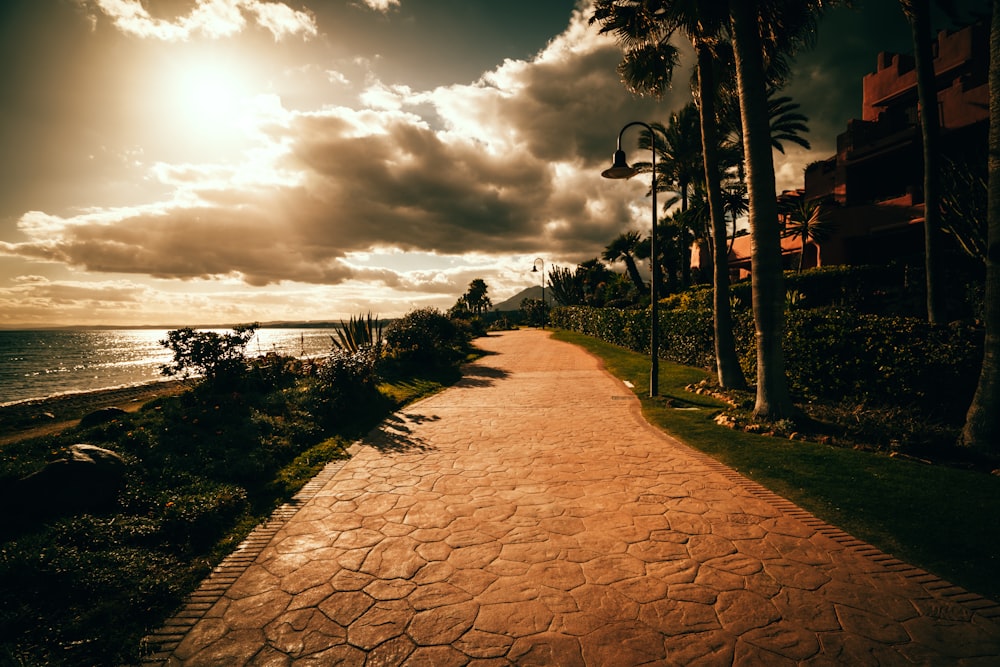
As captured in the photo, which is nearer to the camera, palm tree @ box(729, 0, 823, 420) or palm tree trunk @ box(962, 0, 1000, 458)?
palm tree trunk @ box(962, 0, 1000, 458)

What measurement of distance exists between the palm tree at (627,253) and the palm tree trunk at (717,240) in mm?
32445

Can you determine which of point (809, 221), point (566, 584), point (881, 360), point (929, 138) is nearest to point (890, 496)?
point (881, 360)

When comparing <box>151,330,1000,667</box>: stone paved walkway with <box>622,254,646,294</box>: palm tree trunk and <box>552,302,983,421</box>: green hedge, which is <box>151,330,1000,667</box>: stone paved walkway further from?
<box>622,254,646,294</box>: palm tree trunk

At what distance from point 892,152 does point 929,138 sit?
46.1ft

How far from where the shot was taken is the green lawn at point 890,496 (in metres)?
3.74

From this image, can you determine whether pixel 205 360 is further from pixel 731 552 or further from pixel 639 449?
pixel 731 552

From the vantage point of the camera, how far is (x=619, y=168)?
33.5 feet

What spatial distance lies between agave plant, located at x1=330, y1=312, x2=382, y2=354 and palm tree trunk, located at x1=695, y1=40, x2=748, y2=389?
1275 cm

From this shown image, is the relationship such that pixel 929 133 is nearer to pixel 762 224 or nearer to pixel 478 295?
pixel 762 224

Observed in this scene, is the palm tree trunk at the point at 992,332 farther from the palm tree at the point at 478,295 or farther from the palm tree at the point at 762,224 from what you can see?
the palm tree at the point at 478,295

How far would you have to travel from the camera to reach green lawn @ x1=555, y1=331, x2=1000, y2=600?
3.74 meters

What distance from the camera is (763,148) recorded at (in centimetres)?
803

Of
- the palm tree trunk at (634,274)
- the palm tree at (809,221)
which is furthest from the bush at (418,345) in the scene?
the palm tree trunk at (634,274)

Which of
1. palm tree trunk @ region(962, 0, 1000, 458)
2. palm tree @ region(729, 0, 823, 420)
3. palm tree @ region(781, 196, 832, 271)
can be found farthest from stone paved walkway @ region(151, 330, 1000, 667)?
palm tree @ region(781, 196, 832, 271)
